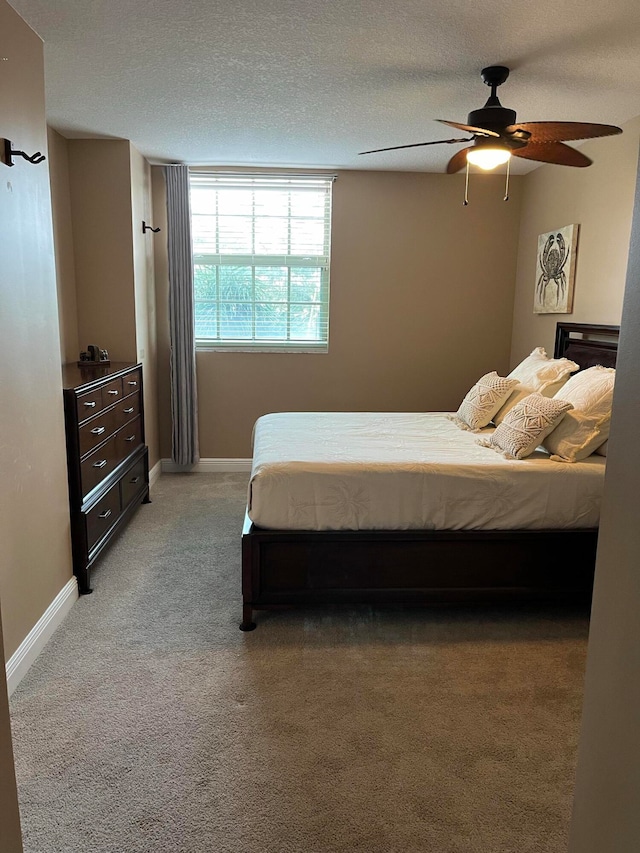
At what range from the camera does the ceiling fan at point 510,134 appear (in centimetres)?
248

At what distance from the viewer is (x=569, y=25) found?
2330 mm

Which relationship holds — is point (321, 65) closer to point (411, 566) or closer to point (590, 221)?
point (590, 221)

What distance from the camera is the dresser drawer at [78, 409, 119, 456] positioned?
9.92 feet

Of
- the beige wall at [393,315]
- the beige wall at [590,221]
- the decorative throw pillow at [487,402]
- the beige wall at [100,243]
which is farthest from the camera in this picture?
the beige wall at [393,315]

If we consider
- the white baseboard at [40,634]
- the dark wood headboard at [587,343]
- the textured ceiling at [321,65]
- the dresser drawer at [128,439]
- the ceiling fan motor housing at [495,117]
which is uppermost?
the textured ceiling at [321,65]

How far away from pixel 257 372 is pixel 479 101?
2.77 metres

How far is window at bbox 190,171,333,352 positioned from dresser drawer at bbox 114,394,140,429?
3.65ft

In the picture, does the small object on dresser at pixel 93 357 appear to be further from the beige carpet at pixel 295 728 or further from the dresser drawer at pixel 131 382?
the beige carpet at pixel 295 728

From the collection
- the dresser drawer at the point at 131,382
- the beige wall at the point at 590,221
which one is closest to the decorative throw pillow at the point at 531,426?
the beige wall at the point at 590,221

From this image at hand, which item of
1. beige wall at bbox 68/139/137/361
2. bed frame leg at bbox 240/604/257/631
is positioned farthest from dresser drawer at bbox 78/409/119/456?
bed frame leg at bbox 240/604/257/631

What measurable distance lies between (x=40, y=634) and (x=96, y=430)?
1.14 meters

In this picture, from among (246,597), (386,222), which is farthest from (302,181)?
(246,597)

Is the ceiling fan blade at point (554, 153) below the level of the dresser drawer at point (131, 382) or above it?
above

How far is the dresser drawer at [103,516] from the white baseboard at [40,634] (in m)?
0.26
